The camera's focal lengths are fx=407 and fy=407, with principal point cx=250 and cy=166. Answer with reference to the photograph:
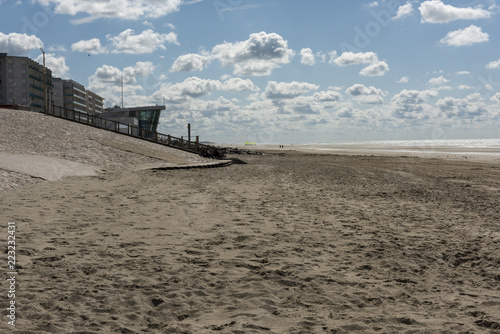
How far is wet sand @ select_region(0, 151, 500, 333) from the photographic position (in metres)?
4.10

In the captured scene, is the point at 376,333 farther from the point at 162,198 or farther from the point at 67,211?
the point at 162,198

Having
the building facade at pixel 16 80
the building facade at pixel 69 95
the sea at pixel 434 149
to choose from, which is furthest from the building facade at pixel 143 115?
the building facade at pixel 69 95

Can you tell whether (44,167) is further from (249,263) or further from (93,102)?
(93,102)

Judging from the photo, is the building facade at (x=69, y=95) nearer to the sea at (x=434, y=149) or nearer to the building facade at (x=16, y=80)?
the building facade at (x=16, y=80)

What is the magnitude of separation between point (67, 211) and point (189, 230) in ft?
10.5

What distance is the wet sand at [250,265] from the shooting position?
13.4ft

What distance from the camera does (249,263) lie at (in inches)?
232

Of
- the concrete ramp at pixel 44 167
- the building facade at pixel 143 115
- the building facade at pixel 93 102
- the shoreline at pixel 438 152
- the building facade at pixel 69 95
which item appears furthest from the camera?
the building facade at pixel 93 102

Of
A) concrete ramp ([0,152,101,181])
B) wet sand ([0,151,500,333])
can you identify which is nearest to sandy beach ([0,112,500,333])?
wet sand ([0,151,500,333])

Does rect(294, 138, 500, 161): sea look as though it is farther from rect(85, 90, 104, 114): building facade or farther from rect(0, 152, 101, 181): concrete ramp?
rect(85, 90, 104, 114): building facade

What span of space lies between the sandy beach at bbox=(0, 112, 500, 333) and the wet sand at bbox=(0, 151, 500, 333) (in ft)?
0.08

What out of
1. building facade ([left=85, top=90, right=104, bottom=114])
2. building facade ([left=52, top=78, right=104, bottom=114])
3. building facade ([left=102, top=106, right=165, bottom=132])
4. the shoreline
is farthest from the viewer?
building facade ([left=85, top=90, right=104, bottom=114])

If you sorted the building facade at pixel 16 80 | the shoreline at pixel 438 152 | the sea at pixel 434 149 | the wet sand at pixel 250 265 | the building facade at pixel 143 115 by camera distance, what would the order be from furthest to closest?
the building facade at pixel 16 80, the building facade at pixel 143 115, the sea at pixel 434 149, the shoreline at pixel 438 152, the wet sand at pixel 250 265

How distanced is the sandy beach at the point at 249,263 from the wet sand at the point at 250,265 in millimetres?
23
